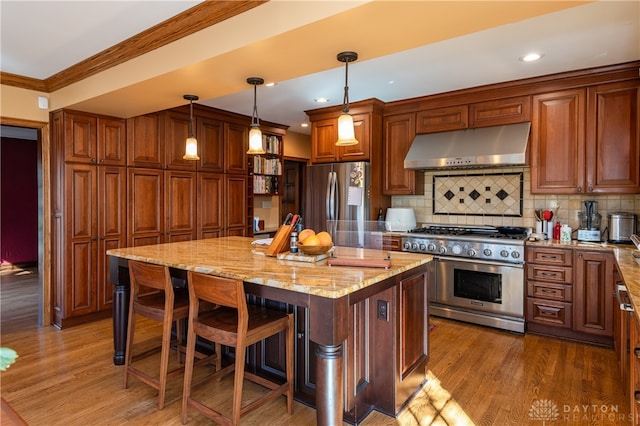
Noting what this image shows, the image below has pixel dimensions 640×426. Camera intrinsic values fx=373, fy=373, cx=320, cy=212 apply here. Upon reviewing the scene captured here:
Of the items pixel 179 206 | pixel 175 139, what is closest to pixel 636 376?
pixel 179 206

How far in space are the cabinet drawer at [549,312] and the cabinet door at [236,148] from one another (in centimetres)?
387

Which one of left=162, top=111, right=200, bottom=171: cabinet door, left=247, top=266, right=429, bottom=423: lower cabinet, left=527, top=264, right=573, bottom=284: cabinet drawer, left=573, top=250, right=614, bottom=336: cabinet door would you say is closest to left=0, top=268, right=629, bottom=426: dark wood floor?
left=247, top=266, right=429, bottom=423: lower cabinet

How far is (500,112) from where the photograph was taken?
3.90 metres

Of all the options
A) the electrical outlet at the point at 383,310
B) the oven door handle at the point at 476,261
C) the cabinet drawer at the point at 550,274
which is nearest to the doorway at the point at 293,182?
the oven door handle at the point at 476,261

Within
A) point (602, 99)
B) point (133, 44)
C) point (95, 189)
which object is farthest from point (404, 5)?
point (95, 189)

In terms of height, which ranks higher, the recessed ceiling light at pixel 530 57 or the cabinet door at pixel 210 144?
the recessed ceiling light at pixel 530 57

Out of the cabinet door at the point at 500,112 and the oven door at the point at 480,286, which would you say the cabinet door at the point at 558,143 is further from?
the oven door at the point at 480,286

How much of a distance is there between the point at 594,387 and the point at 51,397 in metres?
3.60

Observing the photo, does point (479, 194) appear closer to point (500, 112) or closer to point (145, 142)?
point (500, 112)

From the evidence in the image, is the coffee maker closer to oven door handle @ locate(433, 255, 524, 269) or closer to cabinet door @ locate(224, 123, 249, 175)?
oven door handle @ locate(433, 255, 524, 269)

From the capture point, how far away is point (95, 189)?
152 inches

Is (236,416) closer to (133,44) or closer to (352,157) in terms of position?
(133,44)

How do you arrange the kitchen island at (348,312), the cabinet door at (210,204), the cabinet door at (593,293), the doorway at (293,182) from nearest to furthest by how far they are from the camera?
the kitchen island at (348,312)
the cabinet door at (593,293)
the cabinet door at (210,204)
the doorway at (293,182)

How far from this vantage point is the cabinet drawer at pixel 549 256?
336cm
